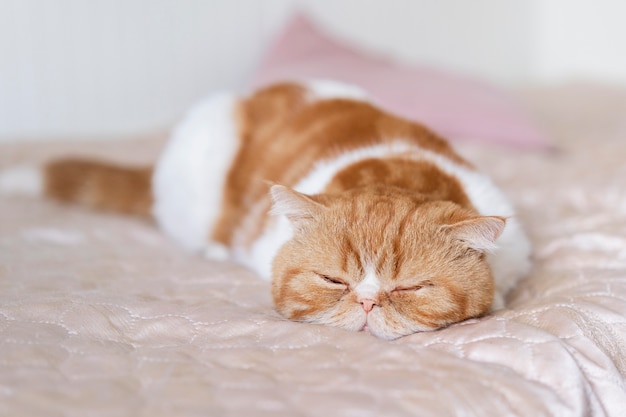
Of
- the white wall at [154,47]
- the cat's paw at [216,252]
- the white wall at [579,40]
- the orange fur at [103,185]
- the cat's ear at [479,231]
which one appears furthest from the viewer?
the white wall at [579,40]

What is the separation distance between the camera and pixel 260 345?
1.12m

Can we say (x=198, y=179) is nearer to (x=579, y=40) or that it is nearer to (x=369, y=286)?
(x=369, y=286)

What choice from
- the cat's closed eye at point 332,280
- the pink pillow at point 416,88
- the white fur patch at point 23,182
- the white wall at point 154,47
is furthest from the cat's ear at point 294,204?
the white wall at point 154,47

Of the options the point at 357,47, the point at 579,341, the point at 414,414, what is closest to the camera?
the point at 414,414

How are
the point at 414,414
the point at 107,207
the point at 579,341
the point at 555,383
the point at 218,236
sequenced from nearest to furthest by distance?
the point at 414,414 < the point at 555,383 < the point at 579,341 < the point at 218,236 < the point at 107,207

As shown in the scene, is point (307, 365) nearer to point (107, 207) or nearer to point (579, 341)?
point (579, 341)

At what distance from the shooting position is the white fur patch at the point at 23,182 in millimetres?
2203

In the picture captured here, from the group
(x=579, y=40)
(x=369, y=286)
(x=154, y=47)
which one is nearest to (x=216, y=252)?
(x=369, y=286)

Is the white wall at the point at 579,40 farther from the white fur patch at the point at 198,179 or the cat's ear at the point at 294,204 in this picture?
the cat's ear at the point at 294,204

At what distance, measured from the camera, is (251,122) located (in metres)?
1.96

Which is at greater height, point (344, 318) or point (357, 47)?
point (357, 47)

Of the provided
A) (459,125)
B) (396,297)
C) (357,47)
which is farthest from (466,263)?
(357,47)

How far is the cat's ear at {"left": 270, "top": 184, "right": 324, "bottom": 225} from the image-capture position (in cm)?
125

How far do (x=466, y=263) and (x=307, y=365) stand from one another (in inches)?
13.5
